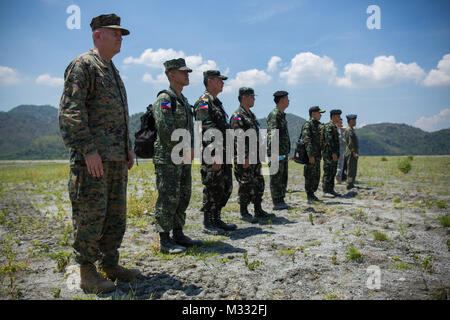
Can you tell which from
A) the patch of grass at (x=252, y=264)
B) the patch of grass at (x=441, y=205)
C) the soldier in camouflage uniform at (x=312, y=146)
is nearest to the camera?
the patch of grass at (x=252, y=264)

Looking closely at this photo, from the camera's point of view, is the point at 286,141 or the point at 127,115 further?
the point at 286,141

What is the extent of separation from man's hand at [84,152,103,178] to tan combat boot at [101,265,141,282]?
1221 mm

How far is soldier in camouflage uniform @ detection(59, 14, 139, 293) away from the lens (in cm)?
290

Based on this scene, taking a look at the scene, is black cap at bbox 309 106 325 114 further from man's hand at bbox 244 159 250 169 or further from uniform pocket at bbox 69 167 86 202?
uniform pocket at bbox 69 167 86 202

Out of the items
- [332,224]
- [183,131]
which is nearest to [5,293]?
[183,131]

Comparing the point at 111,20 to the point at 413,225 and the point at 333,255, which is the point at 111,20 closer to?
the point at 333,255

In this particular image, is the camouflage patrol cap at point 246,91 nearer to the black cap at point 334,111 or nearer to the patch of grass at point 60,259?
the patch of grass at point 60,259

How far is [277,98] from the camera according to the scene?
24.8 ft

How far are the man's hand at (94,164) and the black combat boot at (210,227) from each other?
9.90ft

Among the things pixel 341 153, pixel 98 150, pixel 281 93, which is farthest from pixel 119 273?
pixel 341 153

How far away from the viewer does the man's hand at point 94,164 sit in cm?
289

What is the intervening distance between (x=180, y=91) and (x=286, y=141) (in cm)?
373

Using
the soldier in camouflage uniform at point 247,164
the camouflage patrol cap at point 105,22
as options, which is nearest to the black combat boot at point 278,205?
the soldier in camouflage uniform at point 247,164
